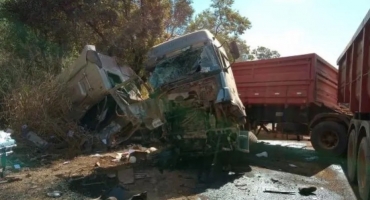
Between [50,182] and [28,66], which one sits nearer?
[50,182]

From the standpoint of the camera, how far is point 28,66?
8945mm

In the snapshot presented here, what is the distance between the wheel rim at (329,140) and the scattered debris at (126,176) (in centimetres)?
440

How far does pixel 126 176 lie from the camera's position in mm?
5234

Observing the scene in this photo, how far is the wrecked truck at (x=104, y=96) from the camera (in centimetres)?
707

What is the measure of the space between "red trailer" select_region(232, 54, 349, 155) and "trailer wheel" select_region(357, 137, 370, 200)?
308 cm

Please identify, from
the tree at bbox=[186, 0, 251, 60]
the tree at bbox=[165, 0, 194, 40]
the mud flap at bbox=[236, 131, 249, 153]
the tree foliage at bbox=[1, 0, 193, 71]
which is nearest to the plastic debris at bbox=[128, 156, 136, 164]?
the mud flap at bbox=[236, 131, 249, 153]

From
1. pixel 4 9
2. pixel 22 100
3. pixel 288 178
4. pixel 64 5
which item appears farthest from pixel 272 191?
pixel 4 9

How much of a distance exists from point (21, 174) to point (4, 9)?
723cm

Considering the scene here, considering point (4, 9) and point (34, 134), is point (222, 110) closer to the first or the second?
point (34, 134)

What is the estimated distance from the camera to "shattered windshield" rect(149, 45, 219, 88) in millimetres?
5715

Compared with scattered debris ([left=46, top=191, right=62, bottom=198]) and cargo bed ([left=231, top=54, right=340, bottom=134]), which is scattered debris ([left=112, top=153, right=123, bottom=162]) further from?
cargo bed ([left=231, top=54, right=340, bottom=134])

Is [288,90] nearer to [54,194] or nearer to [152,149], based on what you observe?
[152,149]

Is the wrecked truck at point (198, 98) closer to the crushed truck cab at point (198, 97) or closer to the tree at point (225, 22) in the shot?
the crushed truck cab at point (198, 97)

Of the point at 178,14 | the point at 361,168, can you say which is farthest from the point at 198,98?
the point at 178,14
